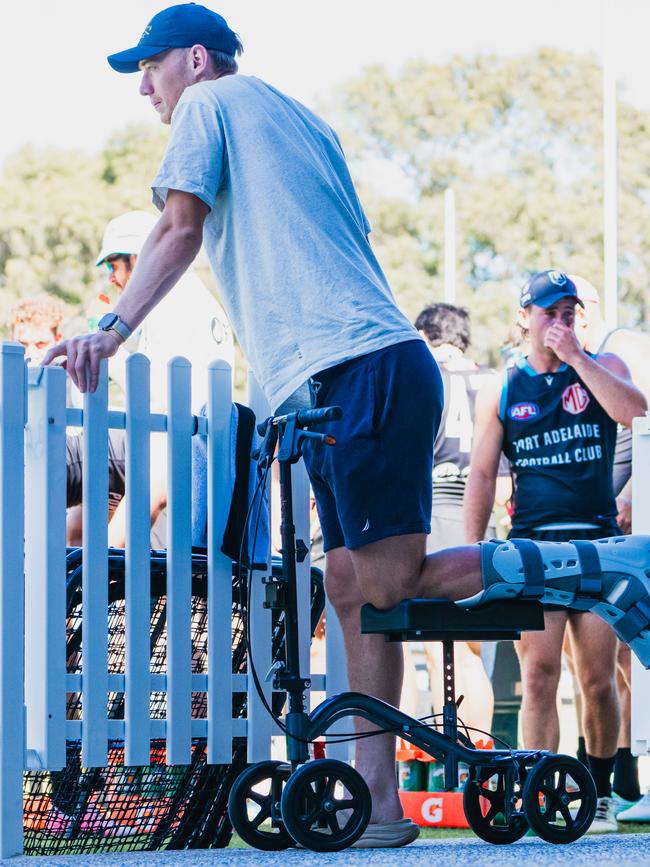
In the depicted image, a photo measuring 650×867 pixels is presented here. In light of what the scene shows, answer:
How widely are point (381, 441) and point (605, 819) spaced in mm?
2170

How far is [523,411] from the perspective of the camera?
5387 mm

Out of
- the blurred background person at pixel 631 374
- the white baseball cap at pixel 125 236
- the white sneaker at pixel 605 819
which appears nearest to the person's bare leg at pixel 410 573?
the white sneaker at pixel 605 819

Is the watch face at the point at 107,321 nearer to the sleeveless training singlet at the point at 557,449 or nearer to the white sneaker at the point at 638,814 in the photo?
the sleeveless training singlet at the point at 557,449

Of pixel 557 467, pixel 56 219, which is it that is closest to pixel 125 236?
pixel 557 467

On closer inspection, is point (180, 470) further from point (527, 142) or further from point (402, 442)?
point (527, 142)

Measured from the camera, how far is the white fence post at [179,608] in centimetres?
386

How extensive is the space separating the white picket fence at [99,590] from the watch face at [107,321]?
0.21m

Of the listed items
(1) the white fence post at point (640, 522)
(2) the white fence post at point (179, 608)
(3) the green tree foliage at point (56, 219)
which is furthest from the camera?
(3) the green tree foliage at point (56, 219)

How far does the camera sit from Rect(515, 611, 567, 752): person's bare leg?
16.6 ft

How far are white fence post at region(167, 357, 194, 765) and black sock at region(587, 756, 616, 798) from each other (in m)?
1.88

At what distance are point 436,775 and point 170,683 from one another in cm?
269

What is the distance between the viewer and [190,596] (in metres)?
3.91

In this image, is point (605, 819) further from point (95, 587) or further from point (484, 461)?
point (95, 587)

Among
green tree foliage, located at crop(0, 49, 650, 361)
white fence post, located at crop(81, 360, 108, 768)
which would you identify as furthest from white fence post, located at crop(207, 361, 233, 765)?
green tree foliage, located at crop(0, 49, 650, 361)
